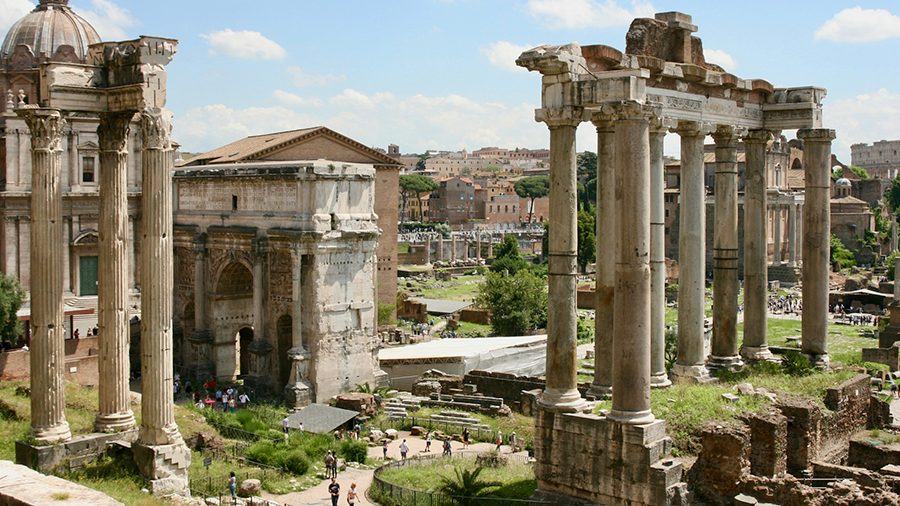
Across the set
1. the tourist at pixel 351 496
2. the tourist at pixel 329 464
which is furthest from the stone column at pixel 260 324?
the tourist at pixel 351 496

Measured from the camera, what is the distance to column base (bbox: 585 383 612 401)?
14.3 meters

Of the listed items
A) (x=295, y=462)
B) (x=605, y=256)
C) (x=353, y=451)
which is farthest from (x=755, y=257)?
(x=295, y=462)

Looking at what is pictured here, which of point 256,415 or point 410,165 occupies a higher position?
point 410,165

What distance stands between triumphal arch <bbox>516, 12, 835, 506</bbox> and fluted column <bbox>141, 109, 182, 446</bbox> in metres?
5.85

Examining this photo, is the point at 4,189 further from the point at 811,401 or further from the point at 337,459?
the point at 811,401

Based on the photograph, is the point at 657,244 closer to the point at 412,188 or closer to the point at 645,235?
the point at 645,235

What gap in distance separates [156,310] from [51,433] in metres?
2.57

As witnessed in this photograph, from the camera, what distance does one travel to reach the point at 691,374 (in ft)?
52.9

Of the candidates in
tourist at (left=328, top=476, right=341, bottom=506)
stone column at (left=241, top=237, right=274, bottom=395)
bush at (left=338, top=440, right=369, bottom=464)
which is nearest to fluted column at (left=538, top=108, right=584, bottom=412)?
tourist at (left=328, top=476, right=341, bottom=506)

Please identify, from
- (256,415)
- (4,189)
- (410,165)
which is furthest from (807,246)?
(410,165)

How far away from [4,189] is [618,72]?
969 inches

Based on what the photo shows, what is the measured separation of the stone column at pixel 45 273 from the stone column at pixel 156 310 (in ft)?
4.37

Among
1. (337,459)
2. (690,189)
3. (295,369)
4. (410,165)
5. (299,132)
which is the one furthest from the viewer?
(410,165)

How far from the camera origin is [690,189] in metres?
16.4
